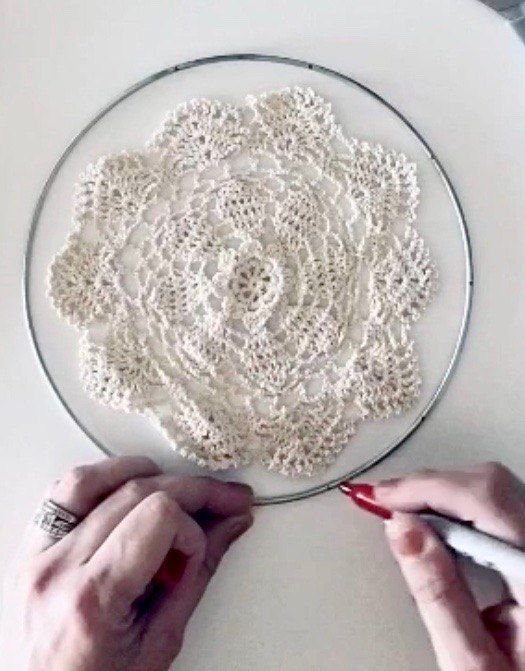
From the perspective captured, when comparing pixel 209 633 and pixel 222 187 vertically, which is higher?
pixel 222 187

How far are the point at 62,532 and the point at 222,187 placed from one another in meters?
0.26

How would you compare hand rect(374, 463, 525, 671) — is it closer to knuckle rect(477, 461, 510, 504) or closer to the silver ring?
knuckle rect(477, 461, 510, 504)

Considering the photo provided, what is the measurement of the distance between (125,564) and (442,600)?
200mm

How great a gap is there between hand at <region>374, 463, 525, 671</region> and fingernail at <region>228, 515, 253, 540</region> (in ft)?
0.29

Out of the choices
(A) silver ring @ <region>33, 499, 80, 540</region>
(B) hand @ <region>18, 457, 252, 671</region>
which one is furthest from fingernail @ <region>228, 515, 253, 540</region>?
(A) silver ring @ <region>33, 499, 80, 540</region>

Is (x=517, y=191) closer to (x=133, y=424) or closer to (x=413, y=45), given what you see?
(x=413, y=45)

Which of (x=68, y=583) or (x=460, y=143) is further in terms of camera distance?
(x=460, y=143)

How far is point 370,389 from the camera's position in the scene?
715 millimetres

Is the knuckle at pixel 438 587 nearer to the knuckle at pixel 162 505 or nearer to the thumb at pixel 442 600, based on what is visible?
the thumb at pixel 442 600

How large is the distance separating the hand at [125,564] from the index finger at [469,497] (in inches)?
4.0

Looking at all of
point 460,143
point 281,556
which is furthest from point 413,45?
point 281,556

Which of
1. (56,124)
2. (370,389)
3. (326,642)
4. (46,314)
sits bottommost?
(326,642)

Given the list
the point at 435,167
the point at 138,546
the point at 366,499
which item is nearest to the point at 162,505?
the point at 138,546

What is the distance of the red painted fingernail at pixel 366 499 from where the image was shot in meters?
0.69
